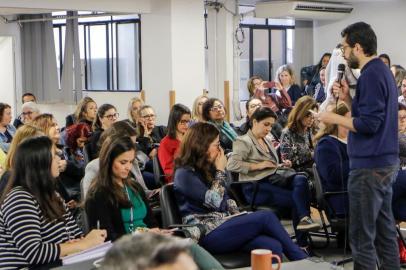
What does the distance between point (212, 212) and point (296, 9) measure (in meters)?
6.75

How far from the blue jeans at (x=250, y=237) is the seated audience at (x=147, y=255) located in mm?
2626

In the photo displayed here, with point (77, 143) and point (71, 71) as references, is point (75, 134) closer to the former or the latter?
point (77, 143)

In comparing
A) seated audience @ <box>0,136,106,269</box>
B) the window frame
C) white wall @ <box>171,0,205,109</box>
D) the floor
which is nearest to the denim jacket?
white wall @ <box>171,0,205,109</box>

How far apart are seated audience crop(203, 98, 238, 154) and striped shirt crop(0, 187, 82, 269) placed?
3.53 metres

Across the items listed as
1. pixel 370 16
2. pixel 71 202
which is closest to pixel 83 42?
pixel 370 16

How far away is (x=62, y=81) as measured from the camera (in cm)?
1105

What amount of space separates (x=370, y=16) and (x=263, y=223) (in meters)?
7.90

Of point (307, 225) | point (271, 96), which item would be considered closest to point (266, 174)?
point (307, 225)

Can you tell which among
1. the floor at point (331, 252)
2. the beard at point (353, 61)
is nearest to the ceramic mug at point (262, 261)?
the beard at point (353, 61)

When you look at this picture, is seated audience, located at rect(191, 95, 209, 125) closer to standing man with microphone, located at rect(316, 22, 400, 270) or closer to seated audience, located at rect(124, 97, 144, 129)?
seated audience, located at rect(124, 97, 144, 129)

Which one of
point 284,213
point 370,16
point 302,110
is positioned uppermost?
point 370,16

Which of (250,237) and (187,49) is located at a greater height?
(187,49)

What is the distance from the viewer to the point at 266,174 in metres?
5.07

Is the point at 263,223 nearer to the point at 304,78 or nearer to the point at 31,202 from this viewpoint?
the point at 31,202
